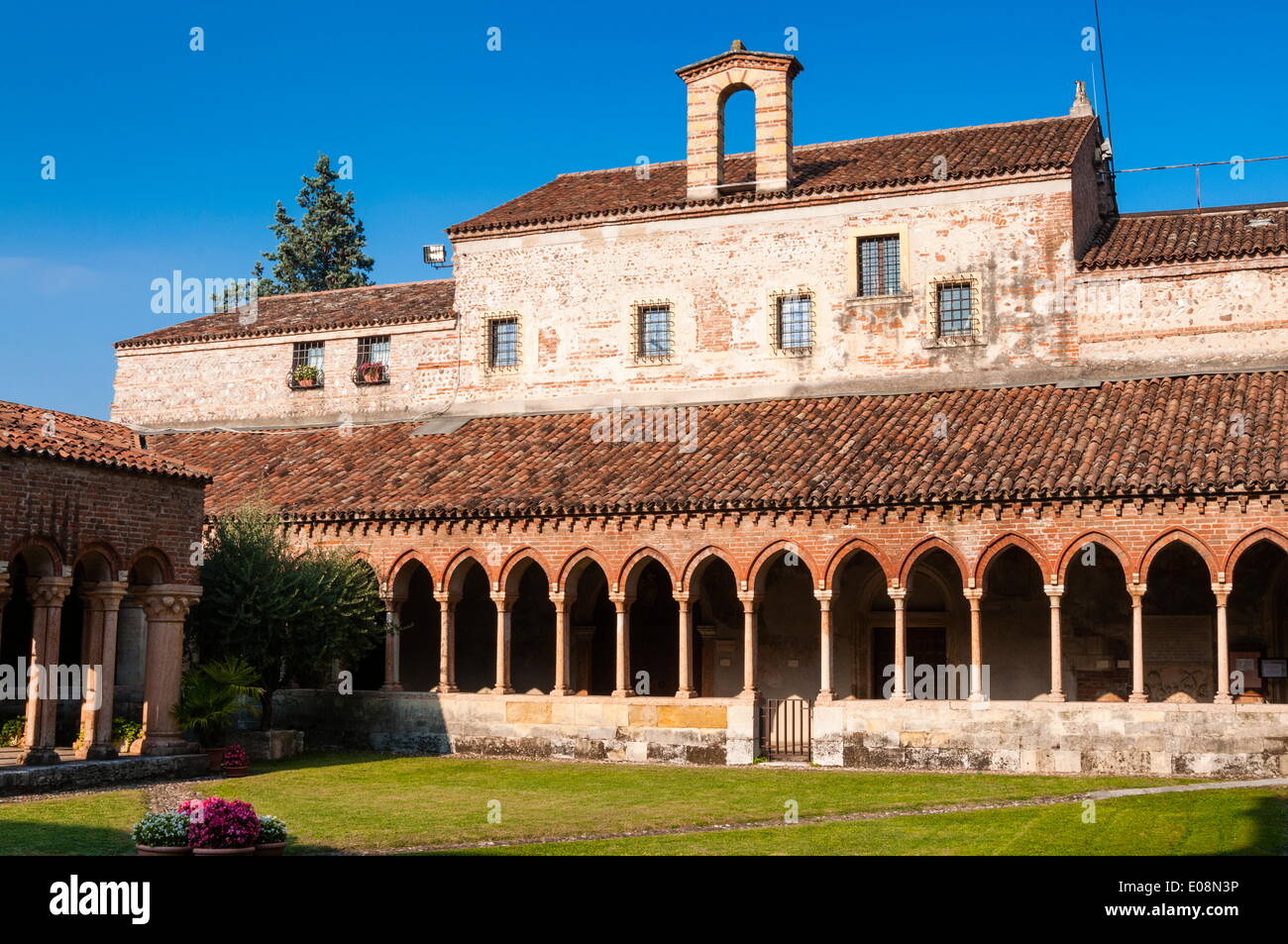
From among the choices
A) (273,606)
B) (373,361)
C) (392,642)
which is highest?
(373,361)

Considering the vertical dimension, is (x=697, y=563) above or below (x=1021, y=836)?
above

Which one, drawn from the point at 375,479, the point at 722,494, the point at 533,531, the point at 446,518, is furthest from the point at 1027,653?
the point at 375,479

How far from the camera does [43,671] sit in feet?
67.4

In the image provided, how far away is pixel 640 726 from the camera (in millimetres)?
26078

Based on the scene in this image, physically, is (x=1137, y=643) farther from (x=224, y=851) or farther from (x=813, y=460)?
(x=224, y=851)

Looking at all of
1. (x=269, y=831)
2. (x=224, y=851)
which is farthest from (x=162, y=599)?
(x=224, y=851)

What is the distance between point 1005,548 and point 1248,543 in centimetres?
365

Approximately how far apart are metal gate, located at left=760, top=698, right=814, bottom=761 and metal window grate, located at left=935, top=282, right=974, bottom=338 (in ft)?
26.8

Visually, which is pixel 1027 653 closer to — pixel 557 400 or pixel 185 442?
pixel 557 400

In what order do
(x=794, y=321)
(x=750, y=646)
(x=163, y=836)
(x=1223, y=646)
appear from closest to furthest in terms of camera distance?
(x=163, y=836) < (x=1223, y=646) < (x=750, y=646) < (x=794, y=321)

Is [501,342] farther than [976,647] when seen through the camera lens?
Yes

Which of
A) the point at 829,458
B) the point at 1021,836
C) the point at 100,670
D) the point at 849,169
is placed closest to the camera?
the point at 1021,836

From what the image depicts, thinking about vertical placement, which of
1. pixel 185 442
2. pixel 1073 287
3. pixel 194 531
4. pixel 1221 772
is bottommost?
pixel 1221 772

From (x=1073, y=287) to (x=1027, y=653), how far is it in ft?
23.6
